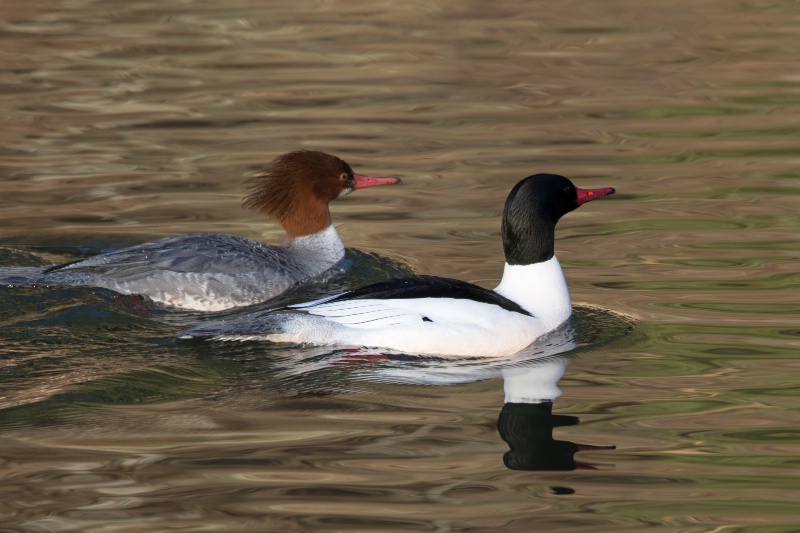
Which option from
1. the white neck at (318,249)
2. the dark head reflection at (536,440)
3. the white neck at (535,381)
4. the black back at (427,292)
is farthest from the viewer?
the white neck at (318,249)

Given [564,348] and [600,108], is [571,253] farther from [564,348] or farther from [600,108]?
[600,108]

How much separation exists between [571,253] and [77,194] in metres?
4.48

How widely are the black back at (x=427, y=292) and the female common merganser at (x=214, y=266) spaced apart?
1.73 metres

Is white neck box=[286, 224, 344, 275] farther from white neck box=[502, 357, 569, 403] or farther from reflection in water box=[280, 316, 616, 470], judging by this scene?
white neck box=[502, 357, 569, 403]

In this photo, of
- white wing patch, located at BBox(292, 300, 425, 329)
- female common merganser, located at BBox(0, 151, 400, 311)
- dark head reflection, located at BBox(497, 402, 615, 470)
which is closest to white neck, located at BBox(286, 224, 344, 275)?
female common merganser, located at BBox(0, 151, 400, 311)

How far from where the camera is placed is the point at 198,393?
22.8 ft

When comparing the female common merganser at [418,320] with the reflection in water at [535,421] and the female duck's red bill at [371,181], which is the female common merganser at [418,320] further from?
the female duck's red bill at [371,181]

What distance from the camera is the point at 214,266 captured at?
9359mm

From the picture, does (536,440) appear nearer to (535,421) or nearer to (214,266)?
(535,421)

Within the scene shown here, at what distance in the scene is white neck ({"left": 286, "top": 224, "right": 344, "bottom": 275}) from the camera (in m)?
10.2

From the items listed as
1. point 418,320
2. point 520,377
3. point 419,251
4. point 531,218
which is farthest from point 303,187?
point 520,377

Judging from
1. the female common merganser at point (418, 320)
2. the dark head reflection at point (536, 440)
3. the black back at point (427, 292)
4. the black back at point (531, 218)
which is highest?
the black back at point (531, 218)

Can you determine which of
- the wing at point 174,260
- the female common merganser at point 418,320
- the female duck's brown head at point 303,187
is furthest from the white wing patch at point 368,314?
the female duck's brown head at point 303,187

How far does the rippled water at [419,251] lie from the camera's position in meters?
5.74
